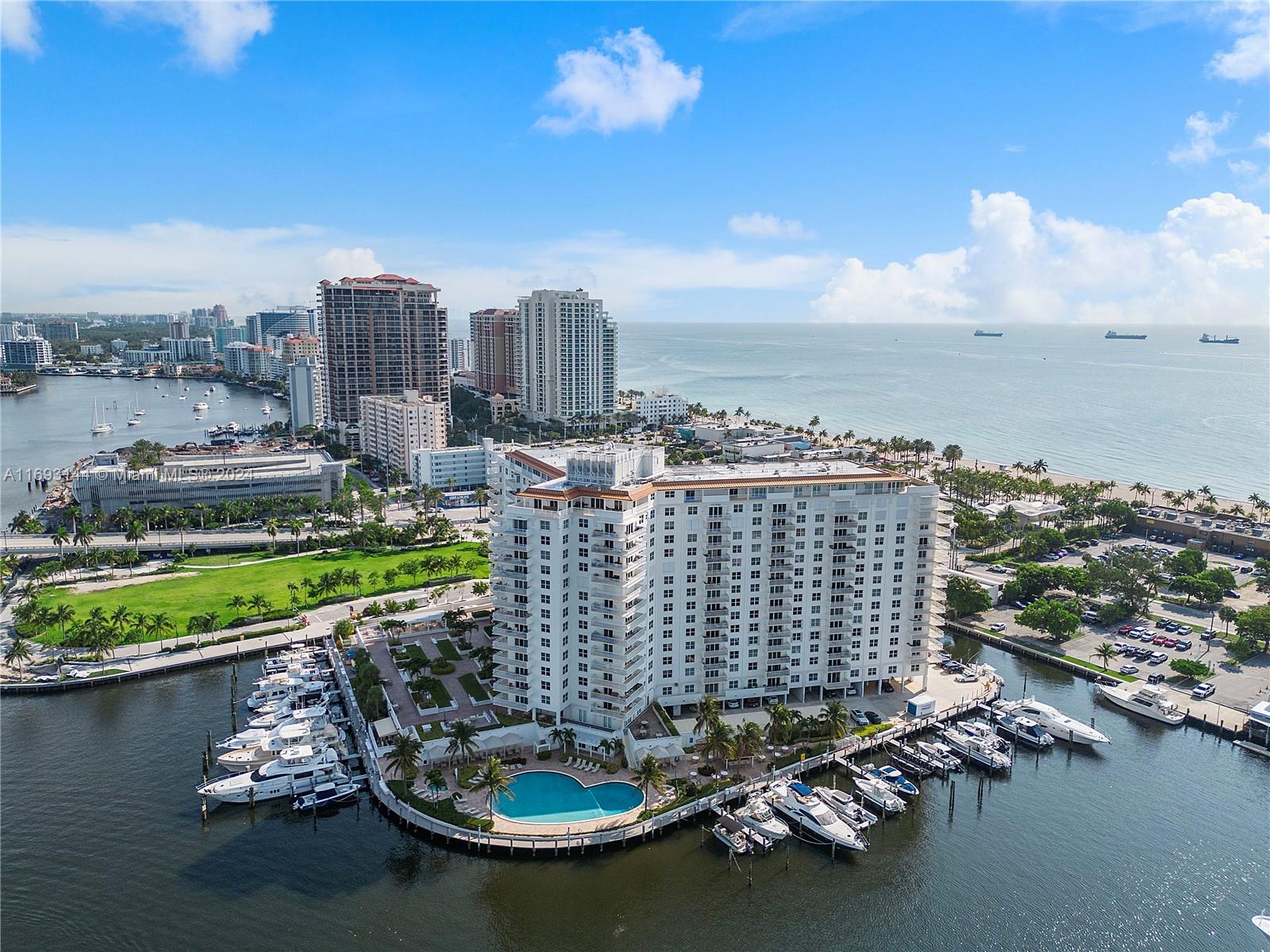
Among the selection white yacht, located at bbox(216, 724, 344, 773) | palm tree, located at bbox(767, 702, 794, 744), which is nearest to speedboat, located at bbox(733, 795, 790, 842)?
palm tree, located at bbox(767, 702, 794, 744)

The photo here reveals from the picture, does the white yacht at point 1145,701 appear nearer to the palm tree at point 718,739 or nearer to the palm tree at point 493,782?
the palm tree at point 718,739

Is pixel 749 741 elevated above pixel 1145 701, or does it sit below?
above

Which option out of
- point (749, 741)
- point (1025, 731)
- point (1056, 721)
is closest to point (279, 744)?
point (749, 741)

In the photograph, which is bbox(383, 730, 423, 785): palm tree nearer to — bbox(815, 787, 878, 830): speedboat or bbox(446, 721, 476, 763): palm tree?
bbox(446, 721, 476, 763): palm tree

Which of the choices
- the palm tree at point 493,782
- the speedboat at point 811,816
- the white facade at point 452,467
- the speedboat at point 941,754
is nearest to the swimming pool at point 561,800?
the palm tree at point 493,782

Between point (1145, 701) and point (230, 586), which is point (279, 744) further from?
point (1145, 701)

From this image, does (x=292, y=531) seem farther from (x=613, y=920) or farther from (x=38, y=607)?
(x=613, y=920)
